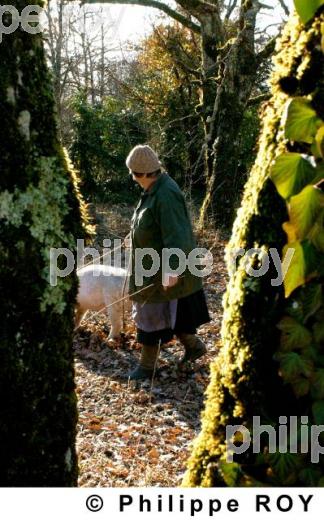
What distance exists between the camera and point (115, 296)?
6668 millimetres

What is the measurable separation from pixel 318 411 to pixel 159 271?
3.56 meters

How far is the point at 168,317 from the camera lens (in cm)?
545

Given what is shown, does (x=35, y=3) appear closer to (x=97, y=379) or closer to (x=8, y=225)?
(x=8, y=225)

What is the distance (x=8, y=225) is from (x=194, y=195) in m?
15.6

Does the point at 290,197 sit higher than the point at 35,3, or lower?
lower

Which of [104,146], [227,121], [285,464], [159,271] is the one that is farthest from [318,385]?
[104,146]

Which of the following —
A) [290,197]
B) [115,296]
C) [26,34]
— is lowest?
[115,296]

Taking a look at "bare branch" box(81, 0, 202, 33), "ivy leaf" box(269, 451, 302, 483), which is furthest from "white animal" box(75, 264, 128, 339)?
"bare branch" box(81, 0, 202, 33)

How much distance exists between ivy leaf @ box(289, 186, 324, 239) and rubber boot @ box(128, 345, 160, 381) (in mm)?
4153

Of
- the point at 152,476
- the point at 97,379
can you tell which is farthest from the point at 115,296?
Answer: the point at 152,476

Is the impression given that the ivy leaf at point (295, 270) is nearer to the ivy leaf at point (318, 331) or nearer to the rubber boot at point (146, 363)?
the ivy leaf at point (318, 331)

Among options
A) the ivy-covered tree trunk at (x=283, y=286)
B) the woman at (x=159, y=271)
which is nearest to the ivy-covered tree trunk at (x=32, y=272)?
the ivy-covered tree trunk at (x=283, y=286)

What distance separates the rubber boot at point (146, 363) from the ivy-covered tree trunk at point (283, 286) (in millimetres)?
3621

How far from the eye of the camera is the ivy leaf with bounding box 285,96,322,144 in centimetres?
158
